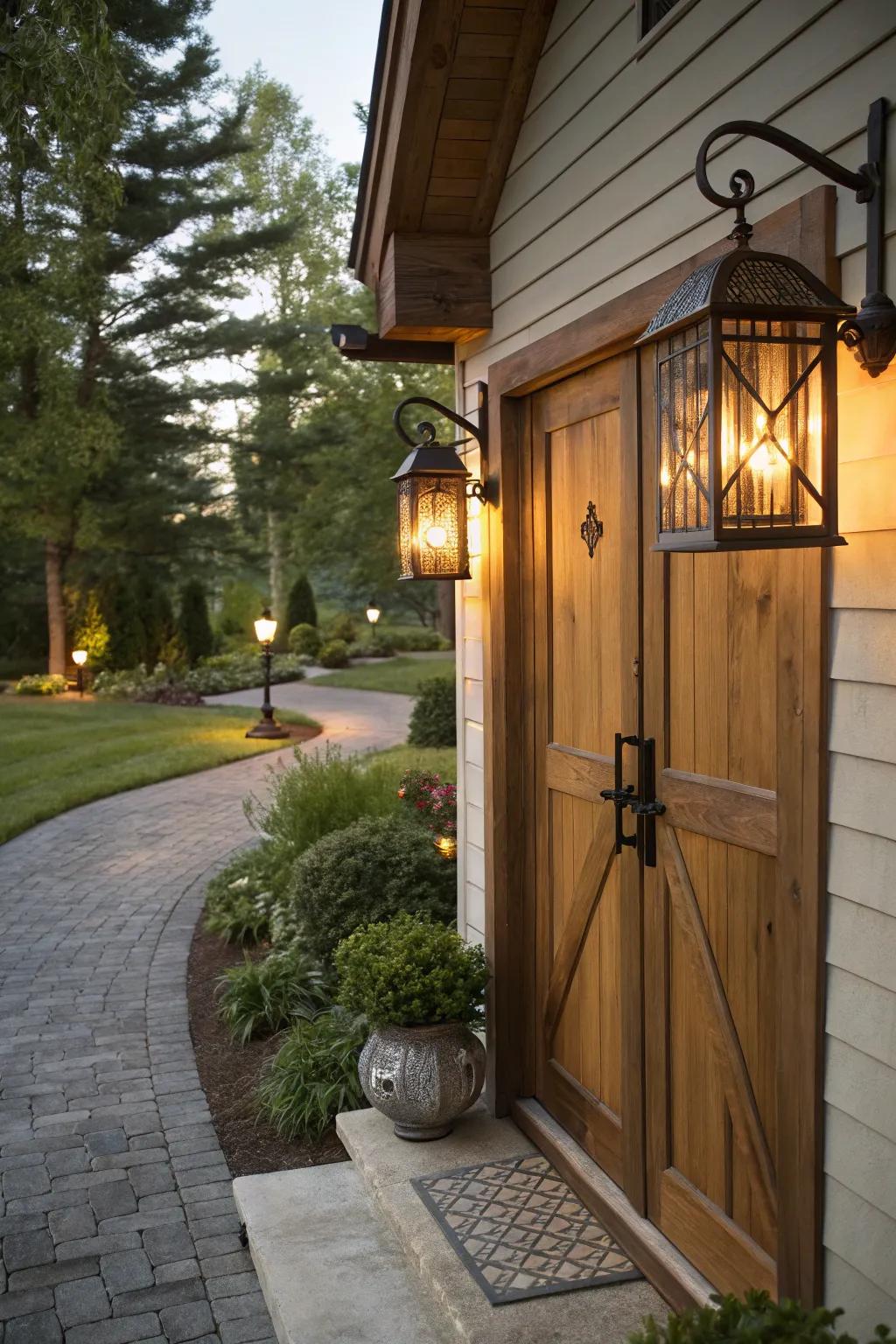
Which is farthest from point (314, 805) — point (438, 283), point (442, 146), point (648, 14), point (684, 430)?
point (684, 430)

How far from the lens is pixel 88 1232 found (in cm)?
386

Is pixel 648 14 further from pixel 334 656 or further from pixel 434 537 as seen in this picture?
pixel 334 656

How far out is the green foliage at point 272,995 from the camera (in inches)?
227

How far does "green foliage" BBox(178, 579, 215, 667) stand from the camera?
2448 cm

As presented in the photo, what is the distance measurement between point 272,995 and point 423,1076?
217cm

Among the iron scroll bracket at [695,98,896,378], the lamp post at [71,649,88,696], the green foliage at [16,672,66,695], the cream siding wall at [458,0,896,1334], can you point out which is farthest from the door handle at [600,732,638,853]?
the green foliage at [16,672,66,695]

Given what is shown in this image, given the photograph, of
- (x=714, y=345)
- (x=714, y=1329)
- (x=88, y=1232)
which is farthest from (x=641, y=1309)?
(x=714, y=345)

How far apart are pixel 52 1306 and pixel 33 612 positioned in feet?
77.1

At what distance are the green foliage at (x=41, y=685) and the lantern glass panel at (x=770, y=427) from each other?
21290 mm

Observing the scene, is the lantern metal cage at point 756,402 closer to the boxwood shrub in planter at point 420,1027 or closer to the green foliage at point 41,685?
the boxwood shrub in planter at point 420,1027

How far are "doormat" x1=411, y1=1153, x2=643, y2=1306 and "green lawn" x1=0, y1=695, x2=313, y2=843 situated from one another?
7784mm

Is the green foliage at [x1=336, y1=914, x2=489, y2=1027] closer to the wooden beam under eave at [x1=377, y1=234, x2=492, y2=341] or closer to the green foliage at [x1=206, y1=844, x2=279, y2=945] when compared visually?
the wooden beam under eave at [x1=377, y1=234, x2=492, y2=341]

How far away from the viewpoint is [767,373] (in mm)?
2129

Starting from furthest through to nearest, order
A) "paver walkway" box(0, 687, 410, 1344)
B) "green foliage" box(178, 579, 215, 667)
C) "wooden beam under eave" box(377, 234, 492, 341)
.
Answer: "green foliage" box(178, 579, 215, 667)
"wooden beam under eave" box(377, 234, 492, 341)
"paver walkway" box(0, 687, 410, 1344)
